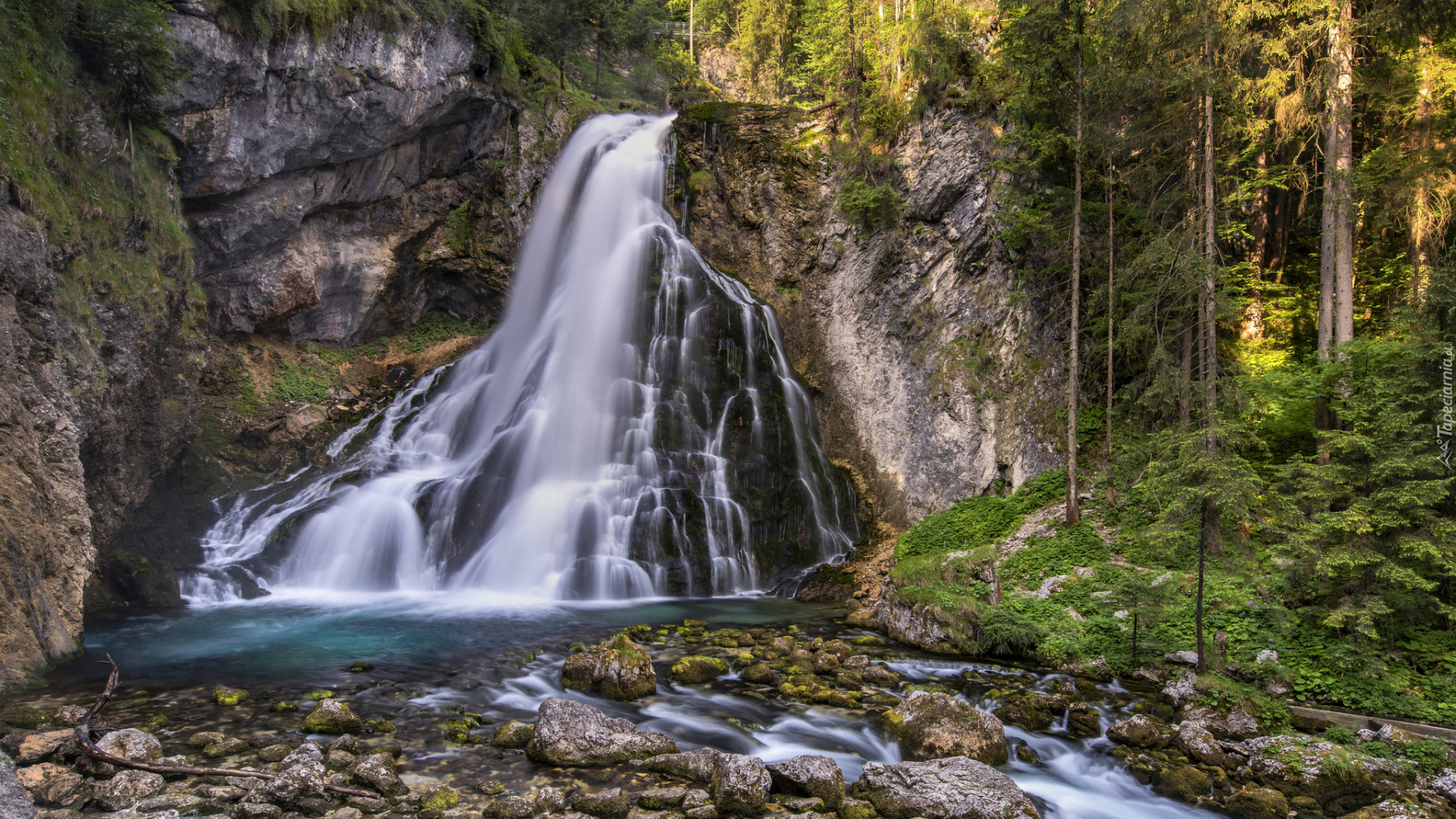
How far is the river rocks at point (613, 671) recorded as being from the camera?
8.75 m

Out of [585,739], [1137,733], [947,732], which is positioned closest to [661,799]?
[585,739]

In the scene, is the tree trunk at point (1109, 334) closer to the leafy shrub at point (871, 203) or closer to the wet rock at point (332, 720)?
the leafy shrub at point (871, 203)

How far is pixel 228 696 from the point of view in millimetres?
8047

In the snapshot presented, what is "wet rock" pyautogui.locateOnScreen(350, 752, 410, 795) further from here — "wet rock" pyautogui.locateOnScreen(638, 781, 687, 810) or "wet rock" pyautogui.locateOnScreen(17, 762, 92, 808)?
"wet rock" pyautogui.locateOnScreen(638, 781, 687, 810)

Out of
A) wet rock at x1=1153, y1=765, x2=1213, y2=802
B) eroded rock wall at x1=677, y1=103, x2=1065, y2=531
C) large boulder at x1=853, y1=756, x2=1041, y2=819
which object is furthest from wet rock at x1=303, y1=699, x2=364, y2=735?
eroded rock wall at x1=677, y1=103, x2=1065, y2=531

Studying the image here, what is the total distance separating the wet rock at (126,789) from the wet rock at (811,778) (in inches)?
203

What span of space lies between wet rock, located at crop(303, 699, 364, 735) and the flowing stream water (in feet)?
0.93

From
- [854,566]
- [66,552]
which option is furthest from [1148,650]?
[66,552]

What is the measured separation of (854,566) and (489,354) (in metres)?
13.3

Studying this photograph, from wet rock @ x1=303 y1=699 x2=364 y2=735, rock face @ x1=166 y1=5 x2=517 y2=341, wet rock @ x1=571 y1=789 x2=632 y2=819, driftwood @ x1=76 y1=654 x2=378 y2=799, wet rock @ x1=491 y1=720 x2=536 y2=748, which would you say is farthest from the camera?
rock face @ x1=166 y1=5 x2=517 y2=341

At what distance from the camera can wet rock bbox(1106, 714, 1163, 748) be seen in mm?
7551

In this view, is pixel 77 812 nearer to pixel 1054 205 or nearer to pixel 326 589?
pixel 326 589

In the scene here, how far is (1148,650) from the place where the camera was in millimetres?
9484

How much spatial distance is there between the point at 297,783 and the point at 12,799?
1.76 meters
